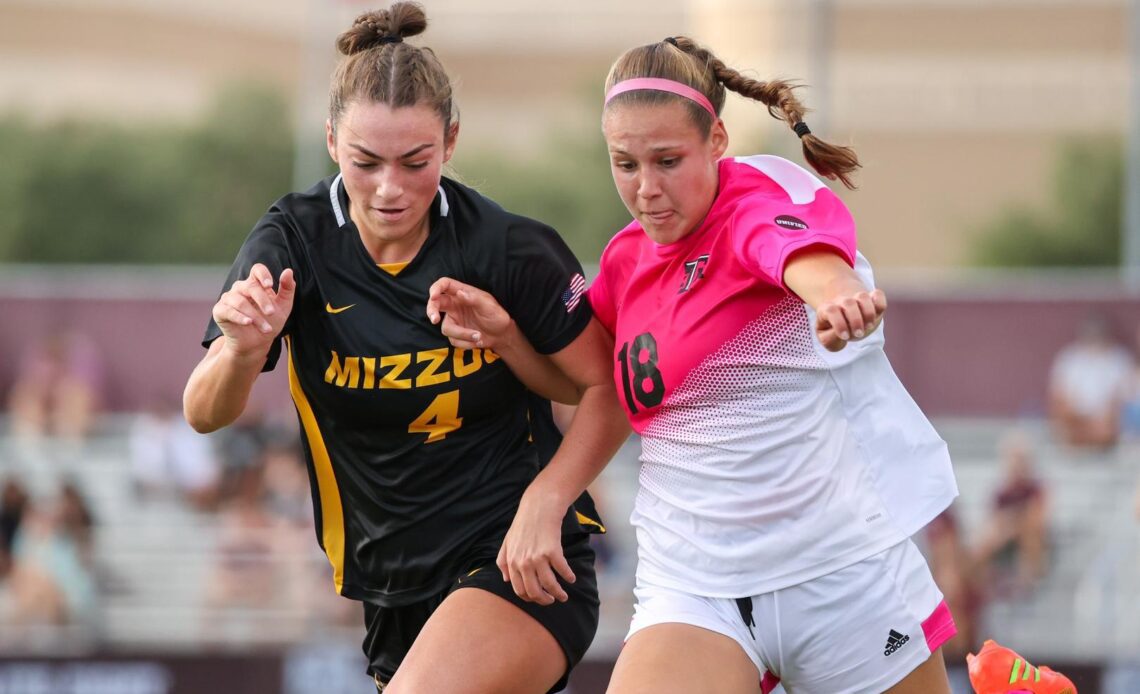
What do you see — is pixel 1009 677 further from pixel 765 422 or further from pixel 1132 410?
pixel 1132 410

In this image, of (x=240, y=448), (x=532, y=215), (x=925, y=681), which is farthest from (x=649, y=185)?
(x=532, y=215)

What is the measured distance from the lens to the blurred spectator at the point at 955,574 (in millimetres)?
9836

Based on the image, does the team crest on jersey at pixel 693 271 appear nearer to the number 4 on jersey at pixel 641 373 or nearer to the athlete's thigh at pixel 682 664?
the number 4 on jersey at pixel 641 373

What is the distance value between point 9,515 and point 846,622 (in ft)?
27.9

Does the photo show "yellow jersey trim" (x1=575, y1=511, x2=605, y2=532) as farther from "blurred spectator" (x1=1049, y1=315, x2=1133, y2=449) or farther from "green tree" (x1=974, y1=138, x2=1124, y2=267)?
"green tree" (x1=974, y1=138, x2=1124, y2=267)

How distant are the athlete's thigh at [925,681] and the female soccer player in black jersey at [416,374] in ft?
2.77

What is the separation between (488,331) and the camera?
3955 mm

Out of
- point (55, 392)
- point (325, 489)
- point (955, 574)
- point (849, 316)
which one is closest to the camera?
point (849, 316)

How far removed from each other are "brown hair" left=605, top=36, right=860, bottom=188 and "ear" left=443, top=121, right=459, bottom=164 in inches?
15.8

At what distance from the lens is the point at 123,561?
11328mm

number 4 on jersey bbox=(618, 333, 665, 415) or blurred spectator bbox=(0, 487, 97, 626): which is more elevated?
number 4 on jersey bbox=(618, 333, 665, 415)

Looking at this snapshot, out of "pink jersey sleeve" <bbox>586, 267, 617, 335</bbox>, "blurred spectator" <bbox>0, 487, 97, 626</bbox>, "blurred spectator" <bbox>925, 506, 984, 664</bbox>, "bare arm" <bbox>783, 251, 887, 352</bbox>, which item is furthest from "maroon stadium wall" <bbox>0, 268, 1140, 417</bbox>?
"bare arm" <bbox>783, 251, 887, 352</bbox>

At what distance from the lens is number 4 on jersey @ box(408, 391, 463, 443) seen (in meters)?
4.03

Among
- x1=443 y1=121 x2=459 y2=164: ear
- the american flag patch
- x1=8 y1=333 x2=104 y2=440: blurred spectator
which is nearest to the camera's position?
x1=443 y1=121 x2=459 y2=164: ear
